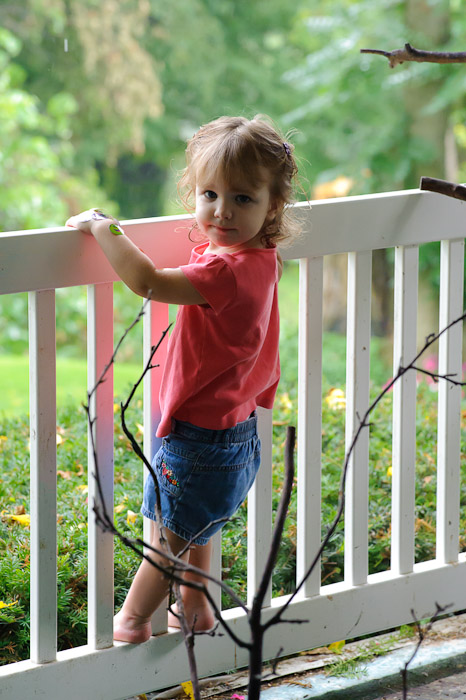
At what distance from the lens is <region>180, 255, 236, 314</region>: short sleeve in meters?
1.68

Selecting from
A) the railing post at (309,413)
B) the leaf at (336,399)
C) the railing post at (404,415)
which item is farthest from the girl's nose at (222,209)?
the leaf at (336,399)

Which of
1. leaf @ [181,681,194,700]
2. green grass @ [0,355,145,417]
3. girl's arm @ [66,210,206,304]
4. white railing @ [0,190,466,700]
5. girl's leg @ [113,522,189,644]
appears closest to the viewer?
girl's arm @ [66,210,206,304]

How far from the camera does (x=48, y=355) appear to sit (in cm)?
175

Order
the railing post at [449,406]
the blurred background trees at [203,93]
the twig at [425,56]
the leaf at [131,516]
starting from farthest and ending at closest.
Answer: the blurred background trees at [203,93], the leaf at [131,516], the railing post at [449,406], the twig at [425,56]

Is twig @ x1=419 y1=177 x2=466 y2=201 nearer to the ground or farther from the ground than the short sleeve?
farther from the ground

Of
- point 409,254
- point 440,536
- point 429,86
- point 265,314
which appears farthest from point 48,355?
point 429,86

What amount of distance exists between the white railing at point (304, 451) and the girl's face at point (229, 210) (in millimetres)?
132

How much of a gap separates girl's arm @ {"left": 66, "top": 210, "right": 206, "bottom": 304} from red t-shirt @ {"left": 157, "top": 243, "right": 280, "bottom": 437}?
0.07 ft

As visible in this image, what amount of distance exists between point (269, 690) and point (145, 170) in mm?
10914

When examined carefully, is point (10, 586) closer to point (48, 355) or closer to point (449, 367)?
point (48, 355)

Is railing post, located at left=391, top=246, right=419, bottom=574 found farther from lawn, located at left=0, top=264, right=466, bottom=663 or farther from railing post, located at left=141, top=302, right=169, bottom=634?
railing post, located at left=141, top=302, right=169, bottom=634

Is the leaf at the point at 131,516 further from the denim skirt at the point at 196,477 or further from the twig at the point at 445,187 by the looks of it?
the twig at the point at 445,187

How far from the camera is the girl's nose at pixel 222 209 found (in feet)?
5.62

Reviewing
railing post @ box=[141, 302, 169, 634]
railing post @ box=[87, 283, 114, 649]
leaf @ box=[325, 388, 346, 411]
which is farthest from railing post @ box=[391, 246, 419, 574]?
leaf @ box=[325, 388, 346, 411]
